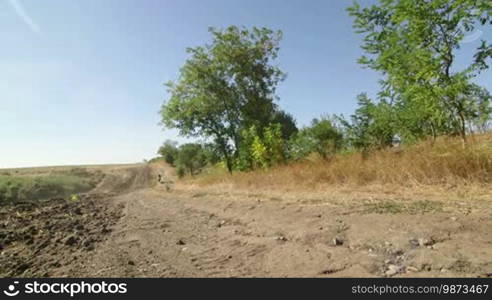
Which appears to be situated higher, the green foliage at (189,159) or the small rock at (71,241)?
the green foliage at (189,159)

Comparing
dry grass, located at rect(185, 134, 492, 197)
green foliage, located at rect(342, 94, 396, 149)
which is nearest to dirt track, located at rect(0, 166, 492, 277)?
dry grass, located at rect(185, 134, 492, 197)

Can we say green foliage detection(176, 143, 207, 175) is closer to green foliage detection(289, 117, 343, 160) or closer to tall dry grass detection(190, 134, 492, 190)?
green foliage detection(289, 117, 343, 160)

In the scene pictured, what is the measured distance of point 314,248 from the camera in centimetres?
340

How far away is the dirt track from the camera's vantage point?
2.63 metres

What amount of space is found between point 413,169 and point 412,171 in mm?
49

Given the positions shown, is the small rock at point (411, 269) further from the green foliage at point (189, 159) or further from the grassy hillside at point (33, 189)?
the green foliage at point (189, 159)

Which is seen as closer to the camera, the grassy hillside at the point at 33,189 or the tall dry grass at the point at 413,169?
the tall dry grass at the point at 413,169

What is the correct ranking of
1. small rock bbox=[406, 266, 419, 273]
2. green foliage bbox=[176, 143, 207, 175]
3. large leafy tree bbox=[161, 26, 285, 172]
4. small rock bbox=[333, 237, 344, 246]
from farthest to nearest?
1. green foliage bbox=[176, 143, 207, 175]
2. large leafy tree bbox=[161, 26, 285, 172]
3. small rock bbox=[333, 237, 344, 246]
4. small rock bbox=[406, 266, 419, 273]

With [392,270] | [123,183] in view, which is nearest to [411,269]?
[392,270]

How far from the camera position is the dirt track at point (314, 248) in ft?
8.63

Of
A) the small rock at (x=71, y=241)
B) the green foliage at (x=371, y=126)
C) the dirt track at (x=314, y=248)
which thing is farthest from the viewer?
the green foliage at (x=371, y=126)

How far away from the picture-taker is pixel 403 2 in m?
6.39

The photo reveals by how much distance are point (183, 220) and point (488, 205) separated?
6.08 meters

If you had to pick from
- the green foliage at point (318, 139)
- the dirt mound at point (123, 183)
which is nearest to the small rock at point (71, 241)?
the green foliage at point (318, 139)
